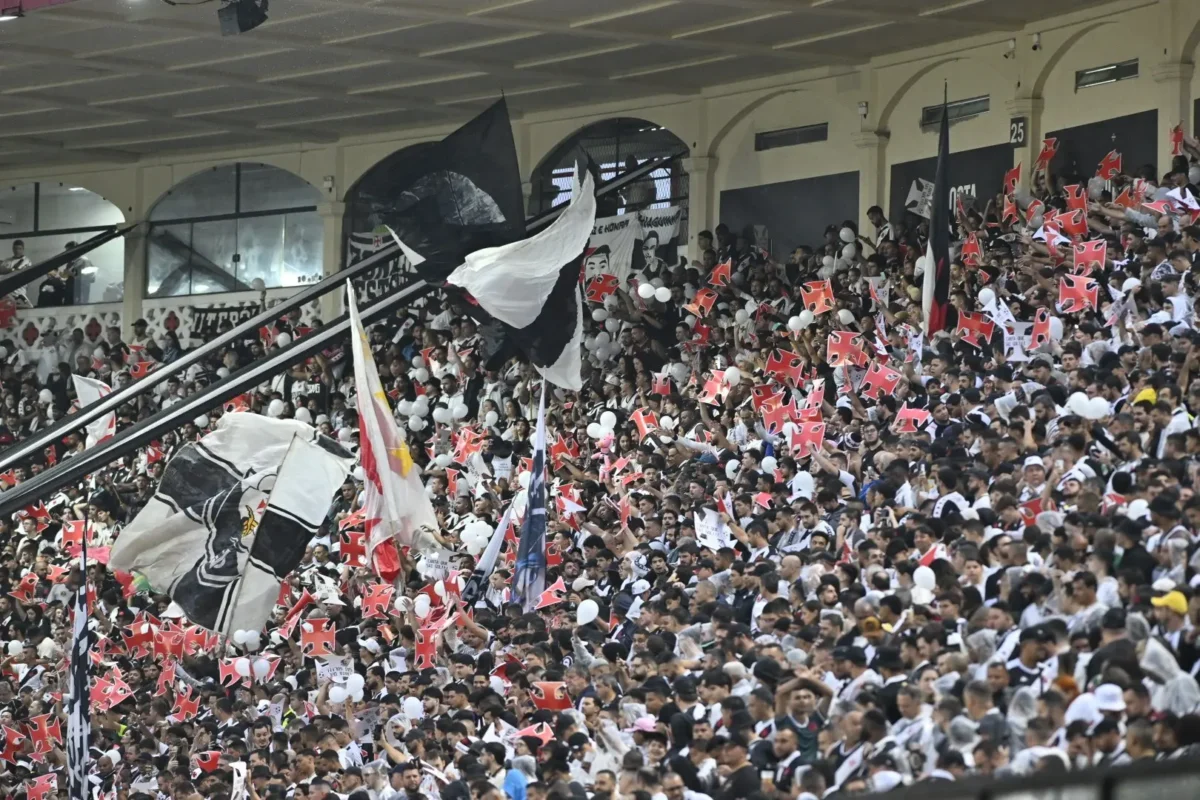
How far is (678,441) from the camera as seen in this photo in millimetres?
16125

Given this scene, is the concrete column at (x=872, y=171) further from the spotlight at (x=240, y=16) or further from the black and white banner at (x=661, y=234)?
the spotlight at (x=240, y=16)

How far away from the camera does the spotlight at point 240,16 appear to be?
1708 cm

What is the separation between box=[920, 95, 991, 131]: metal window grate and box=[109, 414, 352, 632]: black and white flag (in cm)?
817

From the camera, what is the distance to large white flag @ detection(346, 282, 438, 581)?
14.0 meters

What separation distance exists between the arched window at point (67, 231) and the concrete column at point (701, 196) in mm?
10377

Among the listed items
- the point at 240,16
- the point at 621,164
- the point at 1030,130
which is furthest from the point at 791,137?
the point at 240,16

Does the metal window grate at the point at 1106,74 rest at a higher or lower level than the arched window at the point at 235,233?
higher

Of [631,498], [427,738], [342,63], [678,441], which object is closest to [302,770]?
[427,738]

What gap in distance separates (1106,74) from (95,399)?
453 inches

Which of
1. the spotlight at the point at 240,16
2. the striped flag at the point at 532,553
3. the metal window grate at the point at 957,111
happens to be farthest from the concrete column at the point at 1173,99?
the spotlight at the point at 240,16

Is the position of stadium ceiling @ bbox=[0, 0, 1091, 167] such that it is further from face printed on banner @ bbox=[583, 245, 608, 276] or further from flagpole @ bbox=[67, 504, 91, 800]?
flagpole @ bbox=[67, 504, 91, 800]

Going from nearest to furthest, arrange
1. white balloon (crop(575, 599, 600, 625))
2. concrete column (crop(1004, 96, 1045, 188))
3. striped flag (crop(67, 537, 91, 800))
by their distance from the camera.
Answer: white balloon (crop(575, 599, 600, 625)) → striped flag (crop(67, 537, 91, 800)) → concrete column (crop(1004, 96, 1045, 188))

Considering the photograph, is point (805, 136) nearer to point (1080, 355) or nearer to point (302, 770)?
point (1080, 355)

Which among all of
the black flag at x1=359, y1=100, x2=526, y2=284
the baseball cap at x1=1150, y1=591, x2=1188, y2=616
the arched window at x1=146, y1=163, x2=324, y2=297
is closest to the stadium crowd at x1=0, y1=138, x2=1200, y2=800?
the baseball cap at x1=1150, y1=591, x2=1188, y2=616
